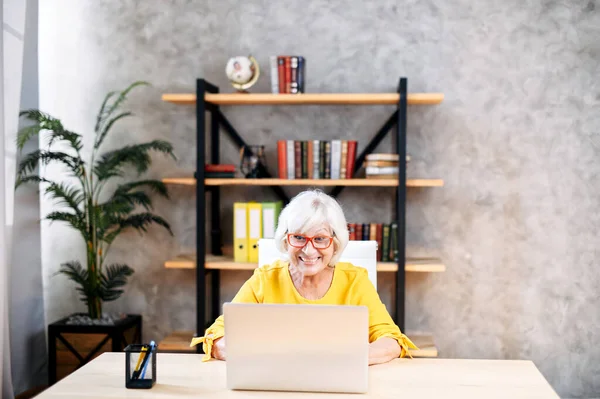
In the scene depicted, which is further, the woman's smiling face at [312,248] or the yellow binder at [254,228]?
the yellow binder at [254,228]

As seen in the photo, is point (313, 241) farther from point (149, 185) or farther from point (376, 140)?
point (149, 185)

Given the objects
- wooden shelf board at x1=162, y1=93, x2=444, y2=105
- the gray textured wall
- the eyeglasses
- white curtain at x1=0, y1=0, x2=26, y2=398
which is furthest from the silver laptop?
the gray textured wall

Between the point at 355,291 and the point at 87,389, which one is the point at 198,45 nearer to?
the point at 355,291

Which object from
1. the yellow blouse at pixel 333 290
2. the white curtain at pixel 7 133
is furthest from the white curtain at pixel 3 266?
the yellow blouse at pixel 333 290

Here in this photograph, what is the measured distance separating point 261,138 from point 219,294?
3.17 feet

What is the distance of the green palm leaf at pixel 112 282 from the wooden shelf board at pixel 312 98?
1009mm

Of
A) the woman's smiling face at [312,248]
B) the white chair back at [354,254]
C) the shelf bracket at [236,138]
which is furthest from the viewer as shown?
the shelf bracket at [236,138]

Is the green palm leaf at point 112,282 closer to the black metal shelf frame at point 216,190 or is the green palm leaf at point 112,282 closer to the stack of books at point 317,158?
the black metal shelf frame at point 216,190

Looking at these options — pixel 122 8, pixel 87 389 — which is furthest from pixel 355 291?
pixel 122 8

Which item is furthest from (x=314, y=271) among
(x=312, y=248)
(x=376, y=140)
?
(x=376, y=140)

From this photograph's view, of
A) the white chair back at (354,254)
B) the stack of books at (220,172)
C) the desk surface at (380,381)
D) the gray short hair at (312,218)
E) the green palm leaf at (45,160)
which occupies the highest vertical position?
the green palm leaf at (45,160)

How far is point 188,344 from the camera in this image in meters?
3.71

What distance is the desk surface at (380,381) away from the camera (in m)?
1.74

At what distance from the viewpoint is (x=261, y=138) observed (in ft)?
13.0
